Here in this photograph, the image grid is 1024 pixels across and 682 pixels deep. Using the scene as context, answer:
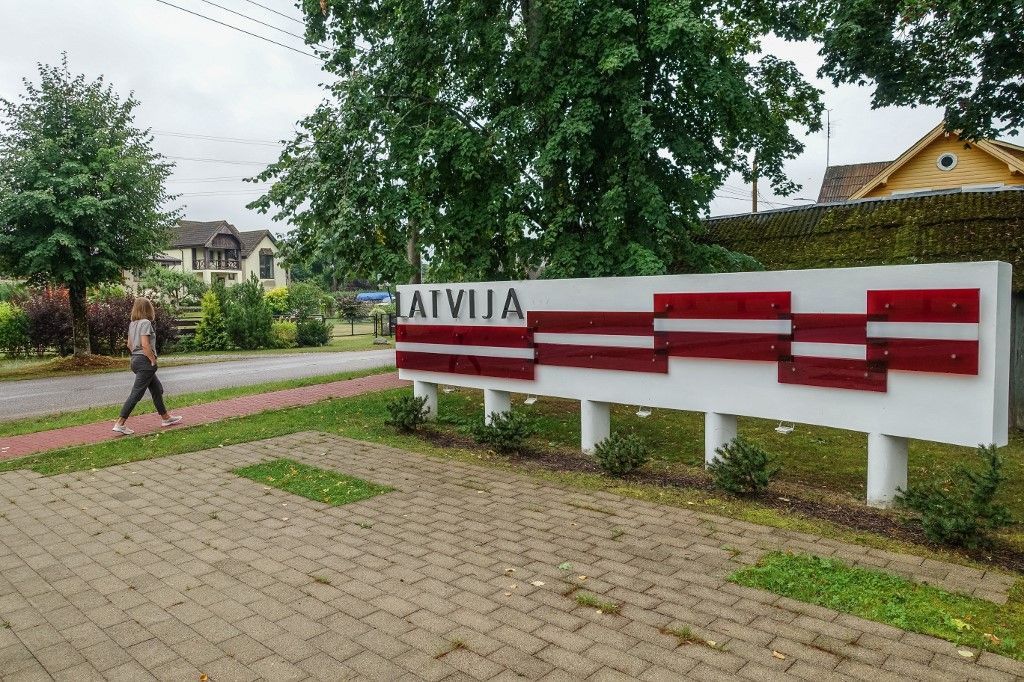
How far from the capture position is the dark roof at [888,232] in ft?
38.2

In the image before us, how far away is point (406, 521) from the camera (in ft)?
18.5

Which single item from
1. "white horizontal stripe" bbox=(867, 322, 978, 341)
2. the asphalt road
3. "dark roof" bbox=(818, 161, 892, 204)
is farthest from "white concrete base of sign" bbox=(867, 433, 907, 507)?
"dark roof" bbox=(818, 161, 892, 204)

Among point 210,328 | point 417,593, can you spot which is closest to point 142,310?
point 417,593

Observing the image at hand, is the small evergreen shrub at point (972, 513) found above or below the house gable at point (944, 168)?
below

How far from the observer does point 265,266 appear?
78.8 meters

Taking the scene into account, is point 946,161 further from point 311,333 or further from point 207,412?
point 207,412

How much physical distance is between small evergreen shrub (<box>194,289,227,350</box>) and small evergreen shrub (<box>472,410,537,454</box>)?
74.1 feet

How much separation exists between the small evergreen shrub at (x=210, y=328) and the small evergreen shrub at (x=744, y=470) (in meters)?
25.2

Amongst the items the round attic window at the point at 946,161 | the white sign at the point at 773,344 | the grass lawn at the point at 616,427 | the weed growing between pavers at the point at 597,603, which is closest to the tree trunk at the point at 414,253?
the white sign at the point at 773,344

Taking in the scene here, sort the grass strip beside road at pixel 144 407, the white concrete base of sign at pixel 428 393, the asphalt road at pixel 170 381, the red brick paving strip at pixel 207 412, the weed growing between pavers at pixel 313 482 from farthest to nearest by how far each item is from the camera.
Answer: the asphalt road at pixel 170 381 < the grass strip beside road at pixel 144 407 < the white concrete base of sign at pixel 428 393 < the red brick paving strip at pixel 207 412 < the weed growing between pavers at pixel 313 482

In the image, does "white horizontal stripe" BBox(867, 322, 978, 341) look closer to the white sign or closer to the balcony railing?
the white sign

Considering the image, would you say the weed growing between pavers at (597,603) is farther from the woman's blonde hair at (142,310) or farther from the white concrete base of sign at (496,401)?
the woman's blonde hair at (142,310)

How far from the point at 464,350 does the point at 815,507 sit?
437cm

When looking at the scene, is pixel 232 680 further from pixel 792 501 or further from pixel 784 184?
pixel 784 184
